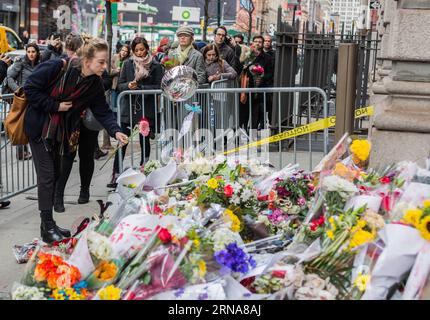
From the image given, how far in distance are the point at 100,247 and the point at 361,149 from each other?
1.83m

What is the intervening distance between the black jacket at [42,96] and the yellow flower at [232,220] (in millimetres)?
2288

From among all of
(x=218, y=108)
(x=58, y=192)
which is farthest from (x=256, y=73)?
(x=58, y=192)

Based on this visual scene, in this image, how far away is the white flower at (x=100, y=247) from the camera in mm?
3594

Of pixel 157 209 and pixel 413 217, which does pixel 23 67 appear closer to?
pixel 157 209

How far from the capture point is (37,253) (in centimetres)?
382

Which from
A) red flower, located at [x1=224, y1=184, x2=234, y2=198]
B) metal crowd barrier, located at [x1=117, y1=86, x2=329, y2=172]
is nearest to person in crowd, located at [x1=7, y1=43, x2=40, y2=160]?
metal crowd barrier, located at [x1=117, y1=86, x2=329, y2=172]

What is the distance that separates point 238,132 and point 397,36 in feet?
11.6

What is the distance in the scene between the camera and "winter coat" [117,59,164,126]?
904 cm

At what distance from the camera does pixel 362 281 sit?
135 inches

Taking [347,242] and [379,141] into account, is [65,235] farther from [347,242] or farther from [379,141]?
[347,242]

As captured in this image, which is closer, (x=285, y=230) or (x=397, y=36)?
(x=285, y=230)

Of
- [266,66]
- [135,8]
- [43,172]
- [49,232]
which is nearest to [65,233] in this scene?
[49,232]

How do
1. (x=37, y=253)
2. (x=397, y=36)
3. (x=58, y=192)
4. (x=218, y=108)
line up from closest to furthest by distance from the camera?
(x=37, y=253)
(x=397, y=36)
(x=58, y=192)
(x=218, y=108)
